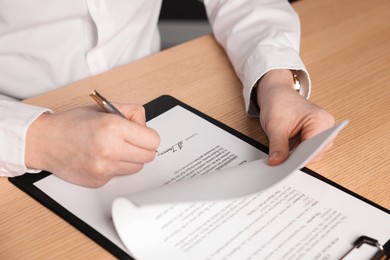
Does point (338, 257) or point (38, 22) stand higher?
point (38, 22)

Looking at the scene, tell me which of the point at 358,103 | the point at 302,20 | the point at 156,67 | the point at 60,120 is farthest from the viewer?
the point at 302,20

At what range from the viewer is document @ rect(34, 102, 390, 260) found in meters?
0.52

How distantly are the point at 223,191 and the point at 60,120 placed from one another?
0.81 ft

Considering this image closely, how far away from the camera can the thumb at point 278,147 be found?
603 millimetres

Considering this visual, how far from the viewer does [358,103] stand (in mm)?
796

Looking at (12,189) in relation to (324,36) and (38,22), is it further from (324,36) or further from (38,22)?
(324,36)

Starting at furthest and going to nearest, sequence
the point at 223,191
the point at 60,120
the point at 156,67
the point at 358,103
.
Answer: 1. the point at 156,67
2. the point at 358,103
3. the point at 60,120
4. the point at 223,191

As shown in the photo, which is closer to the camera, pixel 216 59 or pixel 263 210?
pixel 263 210

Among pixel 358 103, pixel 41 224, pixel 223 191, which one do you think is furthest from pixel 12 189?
pixel 358 103

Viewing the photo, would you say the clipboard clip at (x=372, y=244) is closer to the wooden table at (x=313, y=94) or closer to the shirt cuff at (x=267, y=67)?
the wooden table at (x=313, y=94)

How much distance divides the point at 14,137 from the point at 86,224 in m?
0.17

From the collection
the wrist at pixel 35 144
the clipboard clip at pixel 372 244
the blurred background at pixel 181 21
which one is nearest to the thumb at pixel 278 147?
the clipboard clip at pixel 372 244

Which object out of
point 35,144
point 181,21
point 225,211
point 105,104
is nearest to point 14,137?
point 35,144

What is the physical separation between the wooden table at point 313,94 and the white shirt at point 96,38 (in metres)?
0.05
